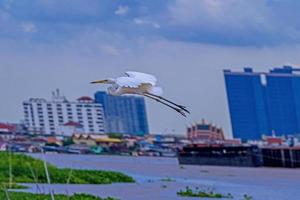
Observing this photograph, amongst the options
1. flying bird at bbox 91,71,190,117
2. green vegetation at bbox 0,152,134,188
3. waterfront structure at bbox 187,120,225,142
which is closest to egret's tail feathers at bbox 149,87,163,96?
flying bird at bbox 91,71,190,117

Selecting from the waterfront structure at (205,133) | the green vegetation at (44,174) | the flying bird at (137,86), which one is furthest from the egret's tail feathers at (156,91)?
the waterfront structure at (205,133)

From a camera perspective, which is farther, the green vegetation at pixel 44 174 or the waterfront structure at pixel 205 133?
the waterfront structure at pixel 205 133

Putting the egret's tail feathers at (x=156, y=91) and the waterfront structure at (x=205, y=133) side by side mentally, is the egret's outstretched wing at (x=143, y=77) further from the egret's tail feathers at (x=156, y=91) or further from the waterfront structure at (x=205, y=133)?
the waterfront structure at (x=205, y=133)

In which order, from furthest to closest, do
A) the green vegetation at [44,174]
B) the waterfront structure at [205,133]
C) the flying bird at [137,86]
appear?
the waterfront structure at [205,133], the green vegetation at [44,174], the flying bird at [137,86]

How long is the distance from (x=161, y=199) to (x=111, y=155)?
77.4 meters

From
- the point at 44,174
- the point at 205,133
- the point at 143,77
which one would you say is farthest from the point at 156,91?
the point at 205,133

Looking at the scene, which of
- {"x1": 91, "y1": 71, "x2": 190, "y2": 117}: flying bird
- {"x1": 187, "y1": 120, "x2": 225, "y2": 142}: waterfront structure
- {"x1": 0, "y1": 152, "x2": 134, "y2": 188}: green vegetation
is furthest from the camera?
{"x1": 187, "y1": 120, "x2": 225, "y2": 142}: waterfront structure

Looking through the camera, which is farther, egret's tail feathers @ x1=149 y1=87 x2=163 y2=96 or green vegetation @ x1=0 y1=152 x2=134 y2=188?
green vegetation @ x1=0 y1=152 x2=134 y2=188

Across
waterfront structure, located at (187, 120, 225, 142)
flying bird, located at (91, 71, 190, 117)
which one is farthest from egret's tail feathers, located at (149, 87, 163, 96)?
waterfront structure, located at (187, 120, 225, 142)

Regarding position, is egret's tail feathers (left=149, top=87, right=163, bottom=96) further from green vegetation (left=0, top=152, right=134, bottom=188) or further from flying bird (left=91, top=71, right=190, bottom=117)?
green vegetation (left=0, top=152, right=134, bottom=188)

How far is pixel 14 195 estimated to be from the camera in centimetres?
1986

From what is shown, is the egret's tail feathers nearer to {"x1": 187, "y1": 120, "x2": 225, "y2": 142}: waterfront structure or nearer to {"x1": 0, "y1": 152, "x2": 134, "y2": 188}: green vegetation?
{"x1": 0, "y1": 152, "x2": 134, "y2": 188}: green vegetation

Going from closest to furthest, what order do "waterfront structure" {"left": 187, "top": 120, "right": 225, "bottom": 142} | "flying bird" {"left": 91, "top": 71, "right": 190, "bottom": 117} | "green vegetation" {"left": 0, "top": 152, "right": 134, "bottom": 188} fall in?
"flying bird" {"left": 91, "top": 71, "right": 190, "bottom": 117}, "green vegetation" {"left": 0, "top": 152, "right": 134, "bottom": 188}, "waterfront structure" {"left": 187, "top": 120, "right": 225, "bottom": 142}

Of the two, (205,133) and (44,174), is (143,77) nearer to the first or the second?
(44,174)
